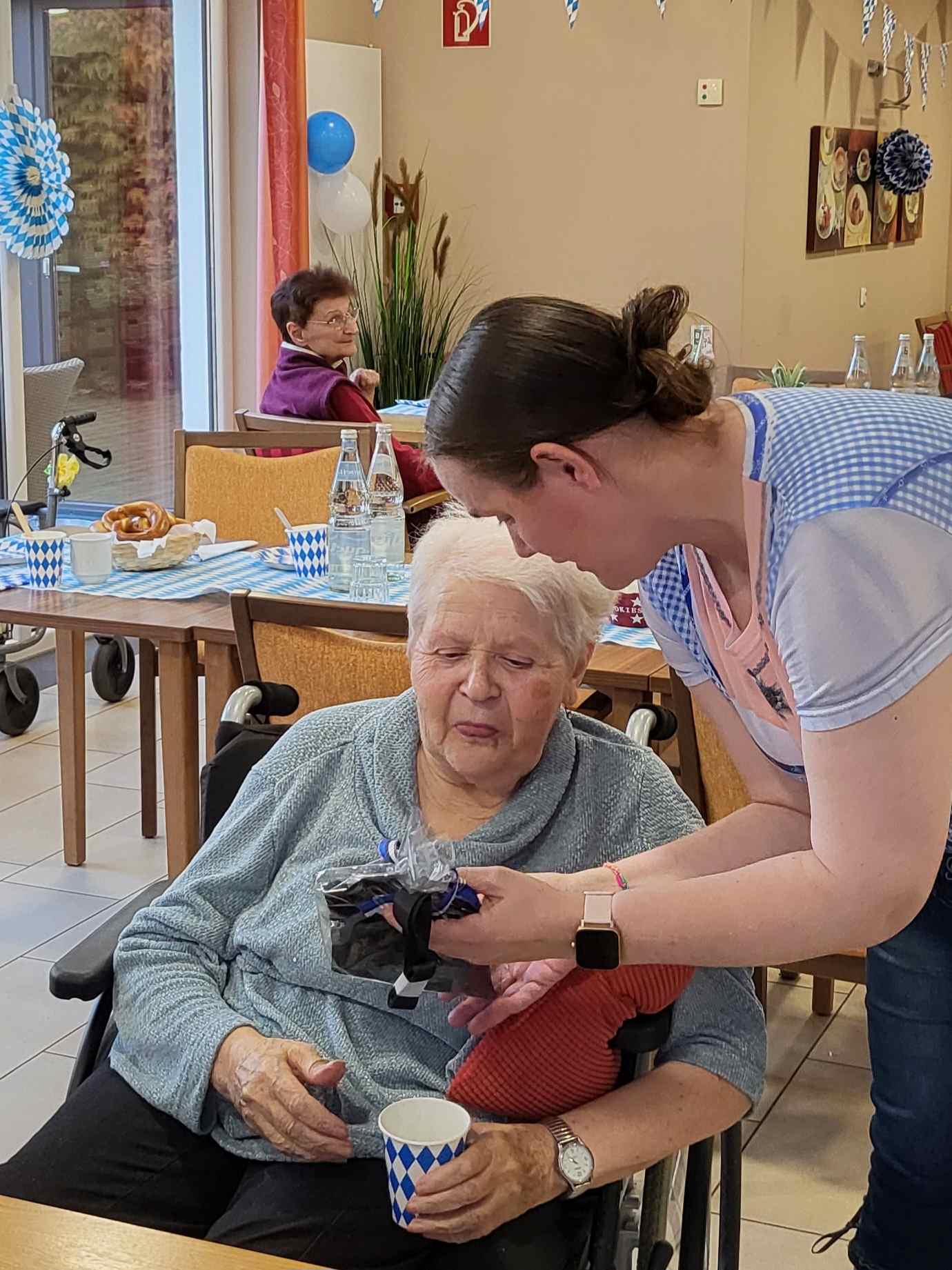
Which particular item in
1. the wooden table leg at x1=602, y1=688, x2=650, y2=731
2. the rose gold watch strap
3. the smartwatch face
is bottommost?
the wooden table leg at x1=602, y1=688, x2=650, y2=731

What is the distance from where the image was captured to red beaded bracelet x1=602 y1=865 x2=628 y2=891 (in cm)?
145

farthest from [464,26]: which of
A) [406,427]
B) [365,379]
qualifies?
[406,427]

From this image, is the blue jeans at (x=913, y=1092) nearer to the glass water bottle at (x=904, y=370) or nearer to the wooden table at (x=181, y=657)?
the wooden table at (x=181, y=657)

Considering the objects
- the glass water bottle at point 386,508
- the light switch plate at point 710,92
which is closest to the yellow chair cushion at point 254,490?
the glass water bottle at point 386,508

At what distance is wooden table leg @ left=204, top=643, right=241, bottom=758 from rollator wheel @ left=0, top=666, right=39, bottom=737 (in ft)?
5.84

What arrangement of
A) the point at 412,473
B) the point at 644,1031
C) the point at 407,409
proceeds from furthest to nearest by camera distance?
the point at 407,409
the point at 412,473
the point at 644,1031

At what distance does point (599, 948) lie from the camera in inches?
47.9

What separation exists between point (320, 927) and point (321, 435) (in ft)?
8.37

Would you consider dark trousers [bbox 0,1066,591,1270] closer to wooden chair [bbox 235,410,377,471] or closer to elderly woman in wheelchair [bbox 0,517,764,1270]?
elderly woman in wheelchair [bbox 0,517,764,1270]

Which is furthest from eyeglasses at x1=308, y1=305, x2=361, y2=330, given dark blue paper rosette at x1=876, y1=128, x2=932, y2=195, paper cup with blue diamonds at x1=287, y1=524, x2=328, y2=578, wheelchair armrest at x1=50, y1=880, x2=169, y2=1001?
dark blue paper rosette at x1=876, y1=128, x2=932, y2=195

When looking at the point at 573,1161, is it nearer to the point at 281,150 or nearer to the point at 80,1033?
the point at 80,1033

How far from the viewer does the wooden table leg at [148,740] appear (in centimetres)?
374

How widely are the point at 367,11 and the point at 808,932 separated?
6698 mm

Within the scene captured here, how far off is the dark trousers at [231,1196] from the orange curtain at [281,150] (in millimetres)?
4813
